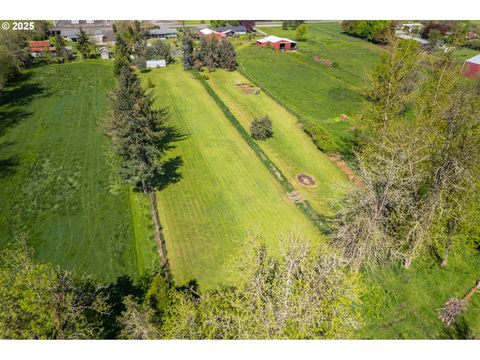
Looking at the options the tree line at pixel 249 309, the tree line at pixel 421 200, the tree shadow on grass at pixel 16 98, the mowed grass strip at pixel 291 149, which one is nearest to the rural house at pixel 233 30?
the mowed grass strip at pixel 291 149

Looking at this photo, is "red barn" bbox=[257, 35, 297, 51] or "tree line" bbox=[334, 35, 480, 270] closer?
"tree line" bbox=[334, 35, 480, 270]

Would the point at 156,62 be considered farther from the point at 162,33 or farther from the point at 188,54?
the point at 162,33

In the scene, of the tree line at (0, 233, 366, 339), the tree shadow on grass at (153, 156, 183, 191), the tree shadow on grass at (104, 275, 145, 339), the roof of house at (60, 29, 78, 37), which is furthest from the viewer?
the roof of house at (60, 29, 78, 37)

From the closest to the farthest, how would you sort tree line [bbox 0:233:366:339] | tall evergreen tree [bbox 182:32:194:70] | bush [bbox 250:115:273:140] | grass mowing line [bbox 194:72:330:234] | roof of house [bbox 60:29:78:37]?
tree line [bbox 0:233:366:339] → grass mowing line [bbox 194:72:330:234] → bush [bbox 250:115:273:140] → tall evergreen tree [bbox 182:32:194:70] → roof of house [bbox 60:29:78:37]

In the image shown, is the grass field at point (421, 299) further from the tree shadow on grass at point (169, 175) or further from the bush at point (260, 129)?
the bush at point (260, 129)

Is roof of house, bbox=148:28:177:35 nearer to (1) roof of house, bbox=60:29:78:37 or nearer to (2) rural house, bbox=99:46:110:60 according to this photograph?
(1) roof of house, bbox=60:29:78:37

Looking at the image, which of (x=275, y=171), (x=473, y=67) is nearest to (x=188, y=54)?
(x=275, y=171)

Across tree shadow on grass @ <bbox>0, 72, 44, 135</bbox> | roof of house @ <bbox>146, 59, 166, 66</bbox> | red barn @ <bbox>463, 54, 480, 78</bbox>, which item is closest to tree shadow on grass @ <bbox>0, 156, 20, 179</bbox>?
tree shadow on grass @ <bbox>0, 72, 44, 135</bbox>
